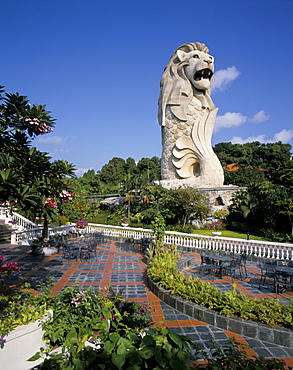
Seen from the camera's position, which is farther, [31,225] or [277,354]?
[31,225]

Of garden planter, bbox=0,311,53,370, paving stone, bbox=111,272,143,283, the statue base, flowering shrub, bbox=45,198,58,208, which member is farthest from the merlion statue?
garden planter, bbox=0,311,53,370

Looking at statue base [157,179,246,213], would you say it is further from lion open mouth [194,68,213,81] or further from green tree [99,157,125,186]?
green tree [99,157,125,186]

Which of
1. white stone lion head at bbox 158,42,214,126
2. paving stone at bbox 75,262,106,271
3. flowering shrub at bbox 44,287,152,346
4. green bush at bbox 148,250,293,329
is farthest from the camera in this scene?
white stone lion head at bbox 158,42,214,126

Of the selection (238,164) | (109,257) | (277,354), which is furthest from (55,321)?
(238,164)

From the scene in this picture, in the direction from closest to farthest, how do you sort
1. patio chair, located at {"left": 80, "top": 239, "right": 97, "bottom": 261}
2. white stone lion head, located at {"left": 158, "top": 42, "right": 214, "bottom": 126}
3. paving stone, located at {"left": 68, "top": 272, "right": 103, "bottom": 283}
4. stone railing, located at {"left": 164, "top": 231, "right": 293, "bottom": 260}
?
paving stone, located at {"left": 68, "top": 272, "right": 103, "bottom": 283}, patio chair, located at {"left": 80, "top": 239, "right": 97, "bottom": 261}, stone railing, located at {"left": 164, "top": 231, "right": 293, "bottom": 260}, white stone lion head, located at {"left": 158, "top": 42, "right": 214, "bottom": 126}

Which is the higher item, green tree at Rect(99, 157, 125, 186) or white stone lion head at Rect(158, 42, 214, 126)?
white stone lion head at Rect(158, 42, 214, 126)

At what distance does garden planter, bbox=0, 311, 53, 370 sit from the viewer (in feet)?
7.96

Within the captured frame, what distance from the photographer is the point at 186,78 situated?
83.0 ft

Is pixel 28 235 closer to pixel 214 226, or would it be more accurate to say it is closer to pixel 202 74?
pixel 214 226

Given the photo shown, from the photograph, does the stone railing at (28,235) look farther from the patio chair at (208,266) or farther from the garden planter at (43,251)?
the patio chair at (208,266)

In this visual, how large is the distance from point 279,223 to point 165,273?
12.4 metres

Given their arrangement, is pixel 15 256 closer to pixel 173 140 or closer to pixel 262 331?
pixel 262 331

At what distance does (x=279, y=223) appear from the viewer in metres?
15.7

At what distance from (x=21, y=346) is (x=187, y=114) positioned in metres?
25.1
